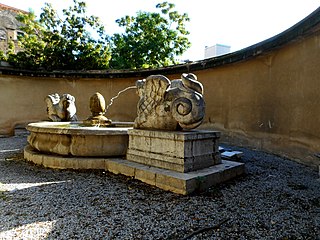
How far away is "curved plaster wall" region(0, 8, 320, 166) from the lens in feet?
15.1

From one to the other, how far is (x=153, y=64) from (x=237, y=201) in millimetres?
12036

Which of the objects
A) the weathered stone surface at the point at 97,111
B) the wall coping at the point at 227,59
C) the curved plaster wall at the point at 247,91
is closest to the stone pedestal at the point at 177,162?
the weathered stone surface at the point at 97,111

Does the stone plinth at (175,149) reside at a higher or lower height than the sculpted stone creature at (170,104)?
lower

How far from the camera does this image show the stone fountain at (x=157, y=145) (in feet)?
9.80

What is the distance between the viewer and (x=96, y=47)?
1202 centimetres

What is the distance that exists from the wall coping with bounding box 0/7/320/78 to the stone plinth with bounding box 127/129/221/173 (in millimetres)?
3017

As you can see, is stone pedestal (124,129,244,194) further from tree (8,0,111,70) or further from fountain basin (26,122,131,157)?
tree (8,0,111,70)

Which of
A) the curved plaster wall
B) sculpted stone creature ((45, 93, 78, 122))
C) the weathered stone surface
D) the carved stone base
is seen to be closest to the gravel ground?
the carved stone base

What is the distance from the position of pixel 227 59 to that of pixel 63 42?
8.70 meters

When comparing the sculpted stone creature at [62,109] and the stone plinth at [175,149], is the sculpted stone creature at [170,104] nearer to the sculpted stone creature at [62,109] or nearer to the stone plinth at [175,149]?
the stone plinth at [175,149]

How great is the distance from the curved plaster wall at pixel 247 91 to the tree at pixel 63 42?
1.75 metres

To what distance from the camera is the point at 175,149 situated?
3.06 meters

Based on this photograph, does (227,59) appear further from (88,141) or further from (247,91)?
(88,141)

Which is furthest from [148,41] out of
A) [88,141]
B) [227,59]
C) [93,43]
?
[88,141]
